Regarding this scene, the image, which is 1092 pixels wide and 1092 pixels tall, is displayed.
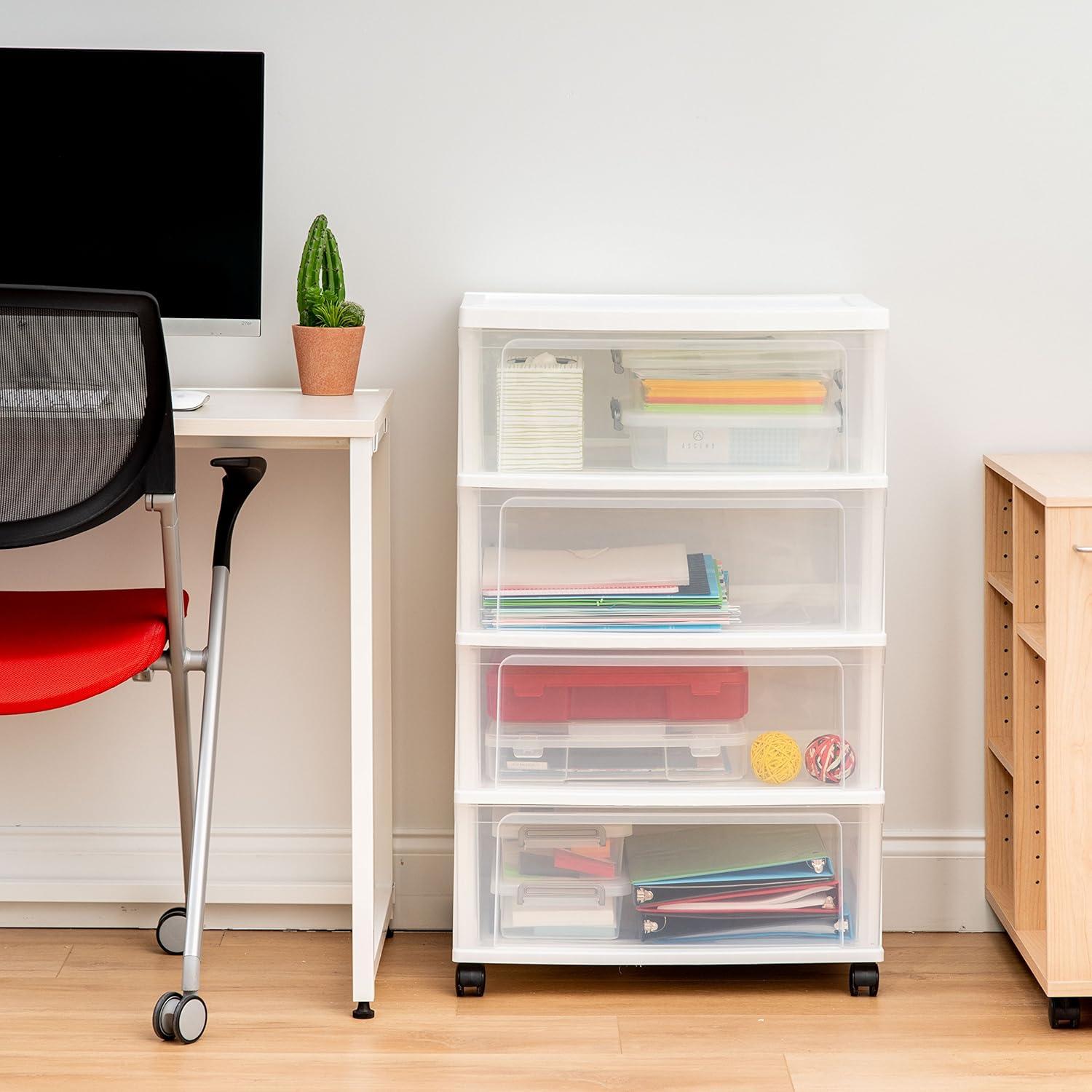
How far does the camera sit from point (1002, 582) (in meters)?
1.92

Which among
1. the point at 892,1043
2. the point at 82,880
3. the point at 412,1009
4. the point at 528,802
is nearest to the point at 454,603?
the point at 528,802

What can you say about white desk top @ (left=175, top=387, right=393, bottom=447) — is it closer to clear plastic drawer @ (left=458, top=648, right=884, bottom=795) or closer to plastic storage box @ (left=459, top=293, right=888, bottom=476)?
plastic storage box @ (left=459, top=293, right=888, bottom=476)

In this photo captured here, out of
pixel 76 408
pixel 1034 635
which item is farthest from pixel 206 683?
pixel 1034 635

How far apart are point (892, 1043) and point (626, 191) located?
1289 mm

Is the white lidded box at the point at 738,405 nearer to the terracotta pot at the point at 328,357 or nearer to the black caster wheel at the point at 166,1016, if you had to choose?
the terracotta pot at the point at 328,357

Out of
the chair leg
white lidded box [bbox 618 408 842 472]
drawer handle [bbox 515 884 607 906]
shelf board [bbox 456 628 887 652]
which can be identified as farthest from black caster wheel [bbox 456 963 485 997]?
white lidded box [bbox 618 408 842 472]

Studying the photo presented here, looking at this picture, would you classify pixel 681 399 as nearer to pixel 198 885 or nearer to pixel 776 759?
pixel 776 759

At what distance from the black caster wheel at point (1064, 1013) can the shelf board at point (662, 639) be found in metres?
0.54

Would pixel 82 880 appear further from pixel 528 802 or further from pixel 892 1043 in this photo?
pixel 892 1043

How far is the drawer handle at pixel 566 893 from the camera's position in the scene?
1811mm

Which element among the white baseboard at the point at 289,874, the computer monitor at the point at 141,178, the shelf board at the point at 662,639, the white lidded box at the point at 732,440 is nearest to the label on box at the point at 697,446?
the white lidded box at the point at 732,440

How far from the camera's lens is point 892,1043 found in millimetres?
1688

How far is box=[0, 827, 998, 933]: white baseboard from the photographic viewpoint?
2023 millimetres

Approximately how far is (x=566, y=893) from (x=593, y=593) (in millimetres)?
443
